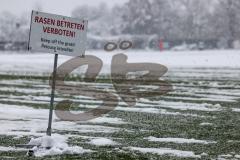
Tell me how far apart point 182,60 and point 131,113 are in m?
28.6

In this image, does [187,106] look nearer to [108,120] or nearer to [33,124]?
[108,120]

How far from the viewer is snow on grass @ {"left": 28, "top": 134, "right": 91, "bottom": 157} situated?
8.41 meters

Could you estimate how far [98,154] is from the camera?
27.7 ft

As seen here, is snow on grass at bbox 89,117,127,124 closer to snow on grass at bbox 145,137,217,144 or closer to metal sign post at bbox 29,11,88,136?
snow on grass at bbox 145,137,217,144

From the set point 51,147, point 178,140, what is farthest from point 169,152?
point 51,147

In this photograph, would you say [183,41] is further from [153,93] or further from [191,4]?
[153,93]

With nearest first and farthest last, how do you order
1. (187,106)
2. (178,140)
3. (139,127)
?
(178,140) < (139,127) < (187,106)

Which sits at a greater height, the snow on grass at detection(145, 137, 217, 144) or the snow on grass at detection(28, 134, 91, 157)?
the snow on grass at detection(145, 137, 217, 144)

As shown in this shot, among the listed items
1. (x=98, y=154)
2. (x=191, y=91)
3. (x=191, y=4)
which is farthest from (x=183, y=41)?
(x=98, y=154)

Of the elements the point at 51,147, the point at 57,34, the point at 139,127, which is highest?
the point at 57,34

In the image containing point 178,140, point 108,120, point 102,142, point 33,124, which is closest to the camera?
point 102,142

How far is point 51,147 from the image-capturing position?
8.62m

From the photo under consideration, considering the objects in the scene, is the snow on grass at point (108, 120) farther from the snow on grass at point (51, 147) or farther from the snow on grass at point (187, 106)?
the snow on grass at point (51, 147)

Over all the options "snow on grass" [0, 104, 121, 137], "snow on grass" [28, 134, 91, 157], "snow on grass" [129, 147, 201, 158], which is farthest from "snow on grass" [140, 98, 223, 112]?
"snow on grass" [28, 134, 91, 157]
